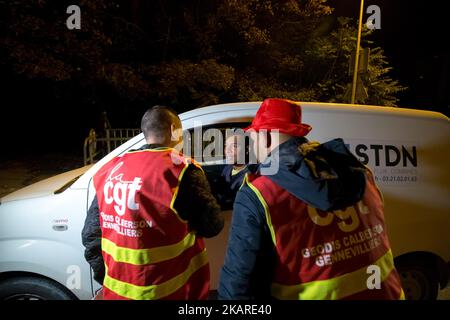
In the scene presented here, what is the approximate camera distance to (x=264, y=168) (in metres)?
1.56

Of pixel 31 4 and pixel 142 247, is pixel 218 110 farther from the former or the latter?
pixel 31 4

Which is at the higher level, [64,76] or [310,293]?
[64,76]

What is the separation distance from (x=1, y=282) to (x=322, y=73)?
511 inches

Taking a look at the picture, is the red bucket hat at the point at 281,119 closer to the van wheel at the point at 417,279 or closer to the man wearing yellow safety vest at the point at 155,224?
the man wearing yellow safety vest at the point at 155,224

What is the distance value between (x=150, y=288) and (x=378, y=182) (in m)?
1.84

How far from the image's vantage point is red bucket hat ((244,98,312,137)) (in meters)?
1.62

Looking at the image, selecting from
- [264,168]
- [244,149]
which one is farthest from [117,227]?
[244,149]

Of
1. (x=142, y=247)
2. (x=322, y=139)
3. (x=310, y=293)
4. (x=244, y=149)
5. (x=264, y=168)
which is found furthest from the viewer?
(x=244, y=149)

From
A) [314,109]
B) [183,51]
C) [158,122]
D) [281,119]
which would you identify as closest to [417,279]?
[314,109]

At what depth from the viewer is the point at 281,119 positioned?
5.41ft

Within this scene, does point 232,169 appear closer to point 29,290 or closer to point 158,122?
point 158,122

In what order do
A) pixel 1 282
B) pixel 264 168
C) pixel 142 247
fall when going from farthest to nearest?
pixel 1 282 → pixel 142 247 → pixel 264 168
